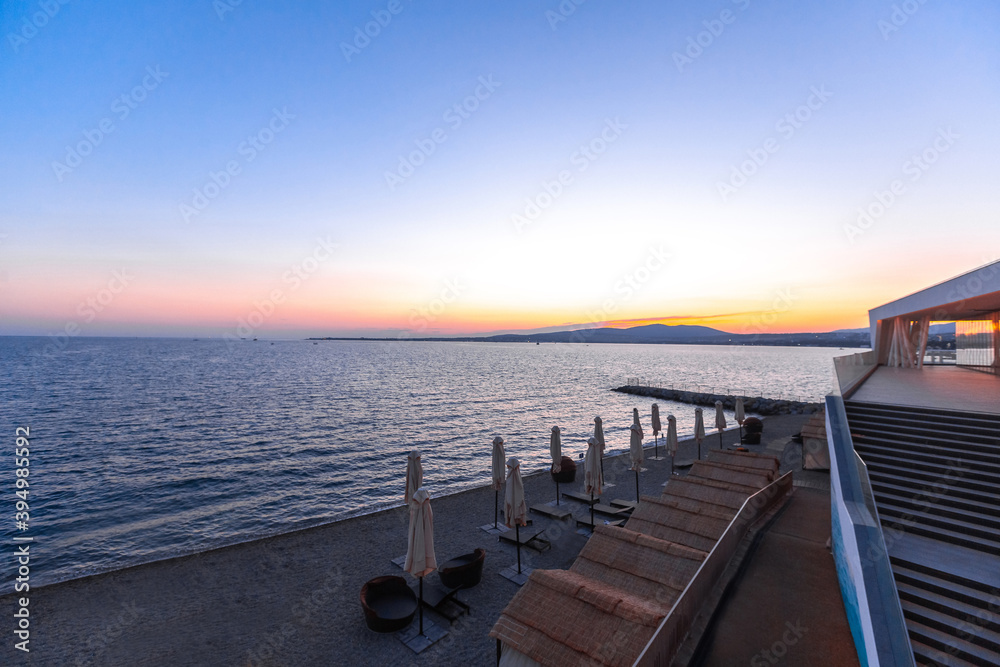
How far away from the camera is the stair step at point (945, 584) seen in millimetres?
6457

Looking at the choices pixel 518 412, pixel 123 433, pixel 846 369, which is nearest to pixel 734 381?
pixel 518 412

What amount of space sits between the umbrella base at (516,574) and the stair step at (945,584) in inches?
282

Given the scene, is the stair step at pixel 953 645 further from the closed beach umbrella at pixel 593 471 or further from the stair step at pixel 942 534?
the closed beach umbrella at pixel 593 471

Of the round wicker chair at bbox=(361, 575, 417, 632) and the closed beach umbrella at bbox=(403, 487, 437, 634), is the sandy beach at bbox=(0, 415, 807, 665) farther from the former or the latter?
the closed beach umbrella at bbox=(403, 487, 437, 634)

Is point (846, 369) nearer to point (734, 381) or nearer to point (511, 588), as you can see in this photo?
point (511, 588)

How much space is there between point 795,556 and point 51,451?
139 ft

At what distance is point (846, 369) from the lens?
15.9 metres

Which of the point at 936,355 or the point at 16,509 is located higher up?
the point at 936,355

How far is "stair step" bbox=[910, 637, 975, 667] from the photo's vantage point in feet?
18.7

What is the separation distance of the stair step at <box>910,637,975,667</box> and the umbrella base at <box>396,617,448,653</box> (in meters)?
7.46

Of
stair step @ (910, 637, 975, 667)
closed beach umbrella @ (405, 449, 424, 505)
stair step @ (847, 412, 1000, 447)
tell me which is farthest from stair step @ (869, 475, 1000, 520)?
closed beach umbrella @ (405, 449, 424, 505)

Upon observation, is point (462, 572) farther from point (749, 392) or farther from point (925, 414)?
point (749, 392)

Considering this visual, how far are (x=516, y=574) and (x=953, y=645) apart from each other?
7.72 metres

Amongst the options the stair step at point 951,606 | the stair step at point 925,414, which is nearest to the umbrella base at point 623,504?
the stair step at point 925,414
